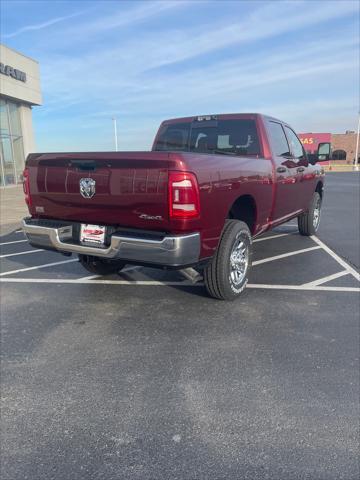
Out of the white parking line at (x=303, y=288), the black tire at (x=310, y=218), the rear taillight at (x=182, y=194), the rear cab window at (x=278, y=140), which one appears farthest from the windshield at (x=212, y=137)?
the black tire at (x=310, y=218)

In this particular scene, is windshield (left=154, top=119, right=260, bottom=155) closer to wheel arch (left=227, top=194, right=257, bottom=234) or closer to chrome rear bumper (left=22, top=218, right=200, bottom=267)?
wheel arch (left=227, top=194, right=257, bottom=234)

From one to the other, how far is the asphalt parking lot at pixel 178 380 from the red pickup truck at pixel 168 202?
23.5 inches

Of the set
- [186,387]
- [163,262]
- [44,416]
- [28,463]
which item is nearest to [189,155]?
[163,262]

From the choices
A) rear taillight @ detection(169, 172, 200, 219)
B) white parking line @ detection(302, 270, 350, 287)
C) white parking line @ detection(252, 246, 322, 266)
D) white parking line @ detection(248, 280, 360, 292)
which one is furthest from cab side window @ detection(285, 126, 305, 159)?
rear taillight @ detection(169, 172, 200, 219)

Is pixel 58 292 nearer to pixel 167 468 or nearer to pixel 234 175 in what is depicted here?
pixel 234 175

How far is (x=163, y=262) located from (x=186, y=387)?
3.49 feet

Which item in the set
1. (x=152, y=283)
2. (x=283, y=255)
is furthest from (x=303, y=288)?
(x=152, y=283)

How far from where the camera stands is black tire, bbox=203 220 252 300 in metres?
4.01

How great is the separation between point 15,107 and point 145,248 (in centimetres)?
2276

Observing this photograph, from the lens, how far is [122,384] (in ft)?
9.18

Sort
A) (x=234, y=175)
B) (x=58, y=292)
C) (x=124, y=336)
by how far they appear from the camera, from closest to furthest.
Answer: (x=124, y=336) < (x=234, y=175) < (x=58, y=292)

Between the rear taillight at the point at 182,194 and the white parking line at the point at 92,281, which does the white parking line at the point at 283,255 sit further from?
the rear taillight at the point at 182,194

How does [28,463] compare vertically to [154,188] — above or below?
below

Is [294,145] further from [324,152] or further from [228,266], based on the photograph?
[228,266]
